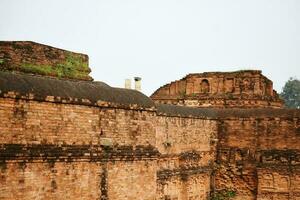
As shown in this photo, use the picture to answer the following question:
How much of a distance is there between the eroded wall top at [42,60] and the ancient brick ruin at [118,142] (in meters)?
0.03

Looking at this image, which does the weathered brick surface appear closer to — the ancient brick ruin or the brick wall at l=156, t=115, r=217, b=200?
the ancient brick ruin

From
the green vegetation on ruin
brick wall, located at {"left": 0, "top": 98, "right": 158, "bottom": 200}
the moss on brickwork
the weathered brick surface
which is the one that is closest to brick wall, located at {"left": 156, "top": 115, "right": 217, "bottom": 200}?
the moss on brickwork

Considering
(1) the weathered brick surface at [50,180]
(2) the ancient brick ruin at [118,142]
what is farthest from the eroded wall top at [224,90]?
(1) the weathered brick surface at [50,180]

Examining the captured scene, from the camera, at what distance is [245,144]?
16.4 metres

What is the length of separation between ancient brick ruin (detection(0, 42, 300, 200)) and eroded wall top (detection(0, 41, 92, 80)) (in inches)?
1.0

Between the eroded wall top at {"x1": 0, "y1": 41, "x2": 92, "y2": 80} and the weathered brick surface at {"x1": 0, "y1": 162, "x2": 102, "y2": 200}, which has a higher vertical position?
the eroded wall top at {"x1": 0, "y1": 41, "x2": 92, "y2": 80}

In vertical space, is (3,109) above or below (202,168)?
above

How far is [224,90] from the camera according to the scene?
77.8 feet

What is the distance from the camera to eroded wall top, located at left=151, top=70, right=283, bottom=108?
75.9 feet

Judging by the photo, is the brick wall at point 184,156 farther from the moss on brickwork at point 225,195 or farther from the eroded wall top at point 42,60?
the eroded wall top at point 42,60

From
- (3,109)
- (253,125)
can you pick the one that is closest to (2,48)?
(3,109)

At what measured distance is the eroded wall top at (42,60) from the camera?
388 inches

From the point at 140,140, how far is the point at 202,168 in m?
5.74

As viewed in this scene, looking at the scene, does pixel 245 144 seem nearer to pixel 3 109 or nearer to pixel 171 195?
pixel 171 195
